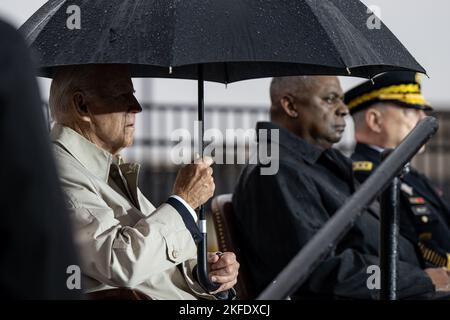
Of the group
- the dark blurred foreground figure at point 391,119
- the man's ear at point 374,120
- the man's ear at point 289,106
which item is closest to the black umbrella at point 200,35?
the man's ear at point 289,106

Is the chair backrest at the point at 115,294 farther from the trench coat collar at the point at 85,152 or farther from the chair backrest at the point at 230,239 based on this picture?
the chair backrest at the point at 230,239

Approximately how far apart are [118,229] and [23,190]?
6.31ft

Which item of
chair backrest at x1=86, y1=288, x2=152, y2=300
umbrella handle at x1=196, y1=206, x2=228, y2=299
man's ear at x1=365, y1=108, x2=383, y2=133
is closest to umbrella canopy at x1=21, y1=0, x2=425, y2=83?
umbrella handle at x1=196, y1=206, x2=228, y2=299

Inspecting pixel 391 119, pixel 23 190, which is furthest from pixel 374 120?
pixel 23 190

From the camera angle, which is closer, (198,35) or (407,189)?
(198,35)

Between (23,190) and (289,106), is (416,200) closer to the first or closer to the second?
(289,106)

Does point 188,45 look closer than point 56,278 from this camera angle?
No

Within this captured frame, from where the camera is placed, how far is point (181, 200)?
3.13 metres

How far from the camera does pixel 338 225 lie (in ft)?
8.24

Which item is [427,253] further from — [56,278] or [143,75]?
[56,278]

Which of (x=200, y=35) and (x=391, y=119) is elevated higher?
(x=200, y=35)

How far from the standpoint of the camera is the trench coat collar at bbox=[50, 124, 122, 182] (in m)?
3.22
